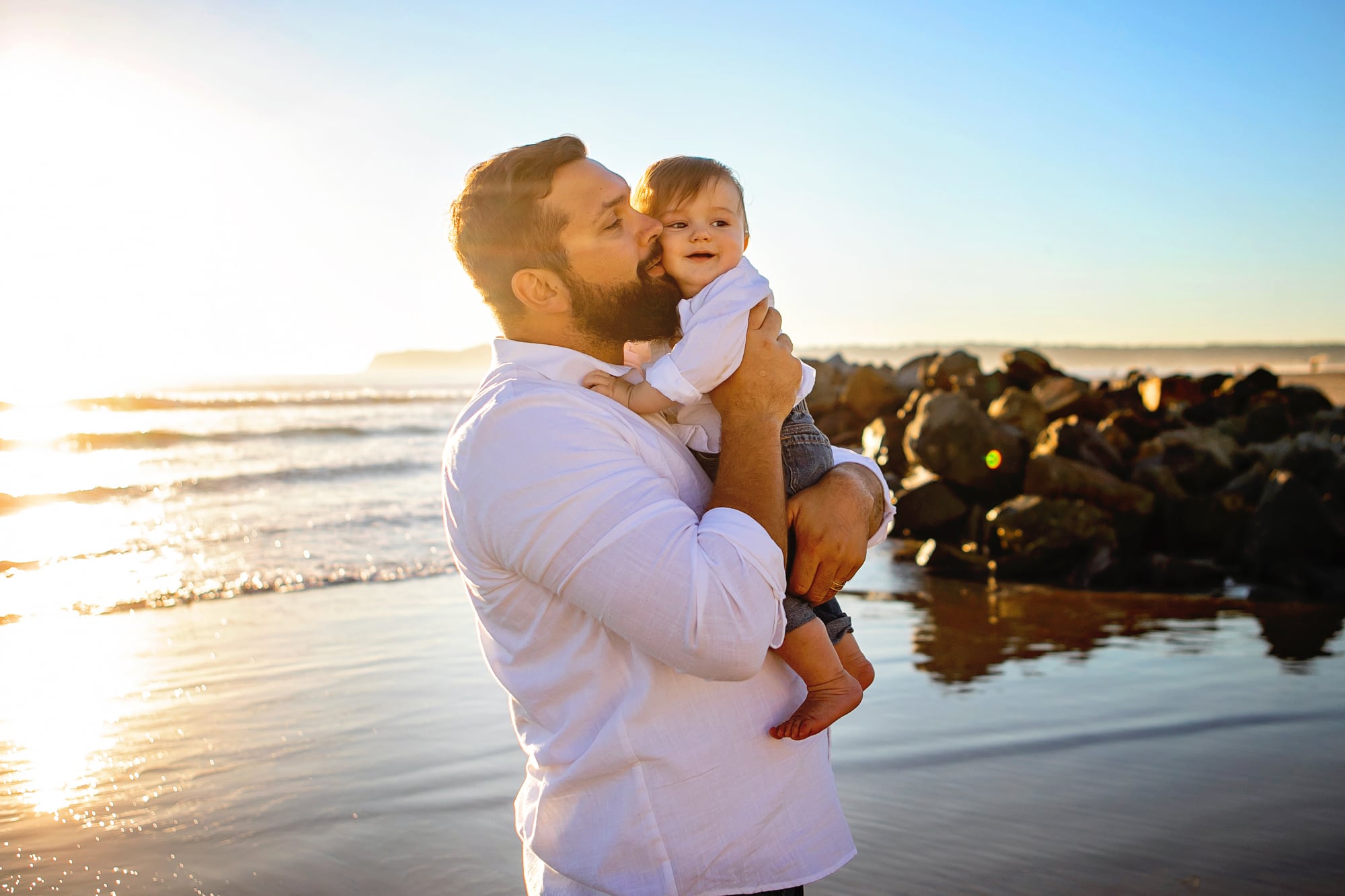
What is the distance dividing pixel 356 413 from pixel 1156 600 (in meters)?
26.4

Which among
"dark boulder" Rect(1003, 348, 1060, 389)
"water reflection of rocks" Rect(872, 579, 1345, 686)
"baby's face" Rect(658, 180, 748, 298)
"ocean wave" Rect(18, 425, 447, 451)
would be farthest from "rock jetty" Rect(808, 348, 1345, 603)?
"ocean wave" Rect(18, 425, 447, 451)

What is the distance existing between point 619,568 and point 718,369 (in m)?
0.72

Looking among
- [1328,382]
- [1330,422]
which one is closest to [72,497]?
[1330,422]

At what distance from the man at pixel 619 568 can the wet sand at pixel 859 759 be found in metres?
1.79

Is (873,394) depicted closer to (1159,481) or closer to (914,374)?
(914,374)

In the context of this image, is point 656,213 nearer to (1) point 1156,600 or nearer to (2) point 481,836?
(2) point 481,836

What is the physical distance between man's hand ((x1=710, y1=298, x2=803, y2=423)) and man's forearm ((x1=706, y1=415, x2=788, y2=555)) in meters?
0.03

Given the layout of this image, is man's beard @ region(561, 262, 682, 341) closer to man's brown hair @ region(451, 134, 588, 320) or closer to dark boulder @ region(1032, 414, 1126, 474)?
man's brown hair @ region(451, 134, 588, 320)

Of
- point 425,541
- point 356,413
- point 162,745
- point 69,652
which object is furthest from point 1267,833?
point 356,413

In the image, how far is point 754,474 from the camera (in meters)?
1.96

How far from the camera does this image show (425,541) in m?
10.4

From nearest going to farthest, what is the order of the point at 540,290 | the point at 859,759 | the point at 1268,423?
the point at 540,290 → the point at 859,759 → the point at 1268,423

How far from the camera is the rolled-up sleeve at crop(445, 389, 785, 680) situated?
1.65 metres

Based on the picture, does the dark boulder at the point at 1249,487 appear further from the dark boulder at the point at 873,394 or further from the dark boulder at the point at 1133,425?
the dark boulder at the point at 873,394
